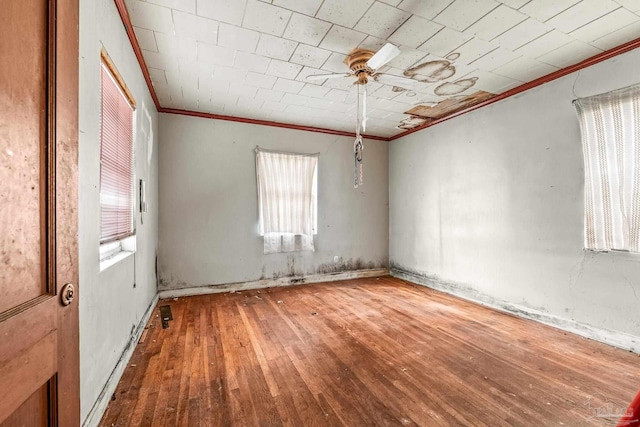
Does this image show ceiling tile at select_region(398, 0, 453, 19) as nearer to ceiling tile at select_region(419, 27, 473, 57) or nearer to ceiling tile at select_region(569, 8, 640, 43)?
ceiling tile at select_region(419, 27, 473, 57)

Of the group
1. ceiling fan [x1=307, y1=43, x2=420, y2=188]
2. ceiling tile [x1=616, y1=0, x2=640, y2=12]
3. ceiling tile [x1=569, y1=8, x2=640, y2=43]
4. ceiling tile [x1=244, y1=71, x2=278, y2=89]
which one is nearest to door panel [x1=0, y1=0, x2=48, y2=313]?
ceiling fan [x1=307, y1=43, x2=420, y2=188]

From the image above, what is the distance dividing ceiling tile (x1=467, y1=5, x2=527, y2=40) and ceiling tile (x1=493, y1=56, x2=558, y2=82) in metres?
0.64

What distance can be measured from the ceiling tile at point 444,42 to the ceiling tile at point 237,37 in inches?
60.9

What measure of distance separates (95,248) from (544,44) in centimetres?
394

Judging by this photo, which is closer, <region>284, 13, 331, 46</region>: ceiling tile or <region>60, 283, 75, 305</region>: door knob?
<region>60, 283, 75, 305</region>: door knob

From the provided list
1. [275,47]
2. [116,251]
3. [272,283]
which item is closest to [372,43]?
[275,47]

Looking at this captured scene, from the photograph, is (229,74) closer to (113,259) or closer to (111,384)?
(113,259)

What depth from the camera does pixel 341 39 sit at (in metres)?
2.50

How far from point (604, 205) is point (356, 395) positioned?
2.98 metres

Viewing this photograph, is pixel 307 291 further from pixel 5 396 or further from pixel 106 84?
pixel 5 396

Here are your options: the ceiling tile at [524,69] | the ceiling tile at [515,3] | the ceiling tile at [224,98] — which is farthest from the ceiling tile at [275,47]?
the ceiling tile at [524,69]

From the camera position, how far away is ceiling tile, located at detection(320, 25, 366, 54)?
2.40 m

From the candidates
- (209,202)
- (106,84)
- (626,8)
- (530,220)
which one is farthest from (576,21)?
(209,202)
